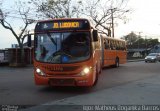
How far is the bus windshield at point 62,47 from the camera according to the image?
567 inches

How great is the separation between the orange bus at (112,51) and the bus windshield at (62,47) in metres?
13.0

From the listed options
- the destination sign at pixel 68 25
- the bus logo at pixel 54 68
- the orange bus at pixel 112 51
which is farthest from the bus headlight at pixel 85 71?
the orange bus at pixel 112 51

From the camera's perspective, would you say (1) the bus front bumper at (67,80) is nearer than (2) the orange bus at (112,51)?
Yes

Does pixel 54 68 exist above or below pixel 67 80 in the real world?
above

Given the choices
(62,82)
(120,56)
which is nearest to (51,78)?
(62,82)

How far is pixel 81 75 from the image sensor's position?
565 inches

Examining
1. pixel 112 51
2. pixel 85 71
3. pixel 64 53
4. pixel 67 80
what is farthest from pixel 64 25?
pixel 112 51

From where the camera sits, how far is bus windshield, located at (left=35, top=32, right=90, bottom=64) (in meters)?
14.4

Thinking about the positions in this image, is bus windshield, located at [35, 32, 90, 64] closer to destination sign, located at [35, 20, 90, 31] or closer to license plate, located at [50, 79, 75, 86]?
destination sign, located at [35, 20, 90, 31]

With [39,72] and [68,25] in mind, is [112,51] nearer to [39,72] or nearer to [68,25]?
[68,25]

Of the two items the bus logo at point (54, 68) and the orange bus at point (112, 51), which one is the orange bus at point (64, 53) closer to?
the bus logo at point (54, 68)

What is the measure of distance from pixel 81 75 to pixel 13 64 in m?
26.9

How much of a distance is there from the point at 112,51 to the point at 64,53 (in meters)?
18.1

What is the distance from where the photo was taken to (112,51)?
32219 mm
